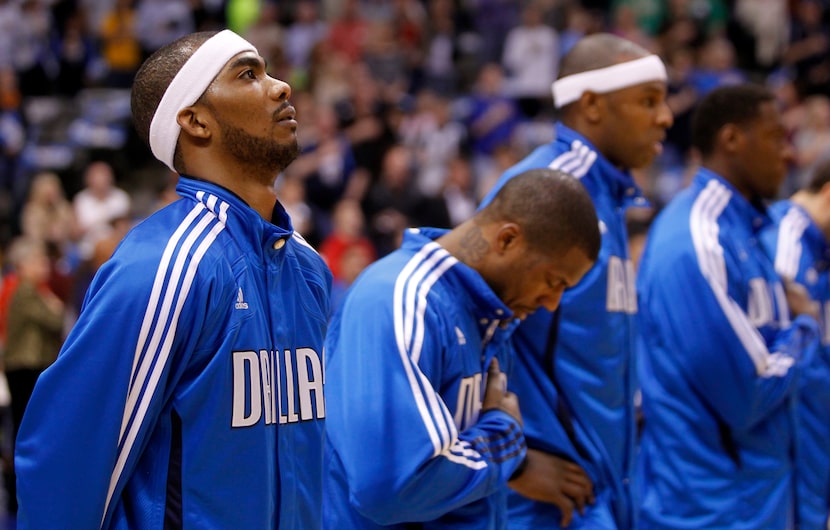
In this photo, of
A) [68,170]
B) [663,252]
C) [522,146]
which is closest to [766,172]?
[663,252]

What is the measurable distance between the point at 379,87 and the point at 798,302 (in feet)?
34.6

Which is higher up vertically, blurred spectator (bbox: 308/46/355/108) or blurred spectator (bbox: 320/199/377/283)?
blurred spectator (bbox: 308/46/355/108)

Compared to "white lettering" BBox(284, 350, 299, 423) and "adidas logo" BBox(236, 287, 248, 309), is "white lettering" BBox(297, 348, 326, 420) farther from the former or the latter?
"adidas logo" BBox(236, 287, 248, 309)

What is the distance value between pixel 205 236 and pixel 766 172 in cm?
320

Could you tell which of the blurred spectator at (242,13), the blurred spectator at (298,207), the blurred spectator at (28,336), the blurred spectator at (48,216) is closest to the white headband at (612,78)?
the blurred spectator at (28,336)

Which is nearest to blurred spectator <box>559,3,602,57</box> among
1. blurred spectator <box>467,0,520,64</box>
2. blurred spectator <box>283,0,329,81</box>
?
blurred spectator <box>467,0,520,64</box>

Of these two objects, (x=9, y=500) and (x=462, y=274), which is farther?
(x=9, y=500)

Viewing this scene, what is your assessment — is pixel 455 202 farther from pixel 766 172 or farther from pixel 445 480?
pixel 445 480

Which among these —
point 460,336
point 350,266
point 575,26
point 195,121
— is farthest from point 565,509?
point 575,26

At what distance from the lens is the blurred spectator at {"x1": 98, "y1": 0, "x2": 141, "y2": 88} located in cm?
1566

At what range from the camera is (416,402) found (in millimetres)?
3279

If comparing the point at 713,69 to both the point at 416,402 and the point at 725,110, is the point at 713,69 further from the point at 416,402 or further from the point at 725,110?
the point at 416,402

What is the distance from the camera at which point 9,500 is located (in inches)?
348

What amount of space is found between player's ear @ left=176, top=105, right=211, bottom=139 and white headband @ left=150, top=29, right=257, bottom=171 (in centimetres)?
1
